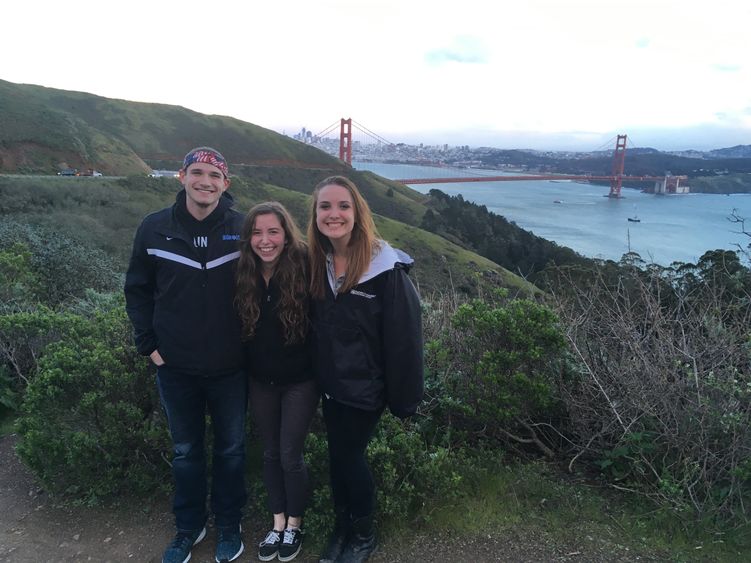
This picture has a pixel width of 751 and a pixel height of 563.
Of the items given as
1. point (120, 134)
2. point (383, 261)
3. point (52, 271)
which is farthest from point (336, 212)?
point (120, 134)

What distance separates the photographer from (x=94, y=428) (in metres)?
2.72

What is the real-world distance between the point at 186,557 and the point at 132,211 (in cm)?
2149

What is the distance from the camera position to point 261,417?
Answer: 2283 millimetres

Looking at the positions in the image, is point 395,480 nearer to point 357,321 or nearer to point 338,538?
point 338,538

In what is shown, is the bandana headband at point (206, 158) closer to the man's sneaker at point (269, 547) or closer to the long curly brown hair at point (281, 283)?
the long curly brown hair at point (281, 283)

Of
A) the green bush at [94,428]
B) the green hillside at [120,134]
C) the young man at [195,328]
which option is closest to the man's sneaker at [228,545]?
the young man at [195,328]

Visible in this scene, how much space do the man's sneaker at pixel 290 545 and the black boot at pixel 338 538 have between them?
0.38ft

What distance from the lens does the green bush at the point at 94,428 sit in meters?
2.62

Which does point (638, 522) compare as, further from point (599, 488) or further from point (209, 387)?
point (209, 387)

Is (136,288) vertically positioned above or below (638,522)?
above

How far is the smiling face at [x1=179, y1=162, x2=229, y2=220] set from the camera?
2.16 m

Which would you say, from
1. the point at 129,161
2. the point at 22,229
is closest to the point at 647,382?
the point at 22,229

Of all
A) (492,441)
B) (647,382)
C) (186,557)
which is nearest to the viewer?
(186,557)

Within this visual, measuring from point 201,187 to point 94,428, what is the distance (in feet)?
4.75
